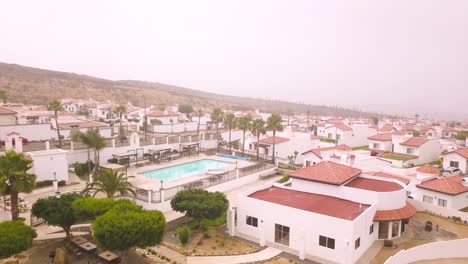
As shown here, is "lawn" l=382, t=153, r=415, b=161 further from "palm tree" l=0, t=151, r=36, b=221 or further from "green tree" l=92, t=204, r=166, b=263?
"palm tree" l=0, t=151, r=36, b=221

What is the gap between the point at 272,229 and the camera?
24734 millimetres

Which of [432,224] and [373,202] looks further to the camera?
[432,224]

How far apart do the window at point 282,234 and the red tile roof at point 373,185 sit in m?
6.73

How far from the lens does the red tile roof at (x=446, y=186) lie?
3307cm

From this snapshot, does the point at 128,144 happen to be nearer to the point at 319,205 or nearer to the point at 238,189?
the point at 238,189

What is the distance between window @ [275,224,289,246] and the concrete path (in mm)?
1102

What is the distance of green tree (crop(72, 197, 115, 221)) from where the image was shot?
21609 mm

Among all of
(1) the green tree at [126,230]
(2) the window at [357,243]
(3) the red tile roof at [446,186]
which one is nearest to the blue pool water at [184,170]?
(1) the green tree at [126,230]

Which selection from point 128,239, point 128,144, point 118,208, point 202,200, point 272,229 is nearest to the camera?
point 128,239

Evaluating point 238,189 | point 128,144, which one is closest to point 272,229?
point 238,189

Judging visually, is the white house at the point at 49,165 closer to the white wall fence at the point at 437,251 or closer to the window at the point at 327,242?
the window at the point at 327,242

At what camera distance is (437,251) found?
24.0 m

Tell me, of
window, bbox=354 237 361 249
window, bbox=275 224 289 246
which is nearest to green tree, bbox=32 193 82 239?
window, bbox=275 224 289 246

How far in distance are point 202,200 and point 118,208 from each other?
6.93 m
